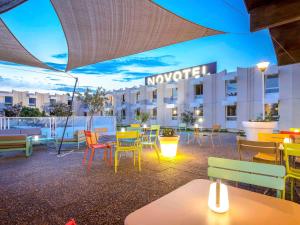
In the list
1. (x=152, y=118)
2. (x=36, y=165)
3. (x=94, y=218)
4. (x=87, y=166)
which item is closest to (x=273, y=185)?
(x=94, y=218)

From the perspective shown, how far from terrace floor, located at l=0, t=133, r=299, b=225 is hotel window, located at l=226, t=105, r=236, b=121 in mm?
13721

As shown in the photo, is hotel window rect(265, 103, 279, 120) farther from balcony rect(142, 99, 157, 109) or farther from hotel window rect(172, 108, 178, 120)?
balcony rect(142, 99, 157, 109)

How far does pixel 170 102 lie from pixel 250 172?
21.6m

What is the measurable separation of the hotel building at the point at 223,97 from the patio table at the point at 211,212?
1430cm

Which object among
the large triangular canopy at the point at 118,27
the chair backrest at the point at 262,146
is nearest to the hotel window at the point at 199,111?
the large triangular canopy at the point at 118,27

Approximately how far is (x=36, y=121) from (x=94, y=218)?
1008 cm

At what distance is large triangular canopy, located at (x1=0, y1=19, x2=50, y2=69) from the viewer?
15.4 feet

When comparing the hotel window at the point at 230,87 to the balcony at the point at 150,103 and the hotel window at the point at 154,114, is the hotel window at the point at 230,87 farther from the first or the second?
the hotel window at the point at 154,114

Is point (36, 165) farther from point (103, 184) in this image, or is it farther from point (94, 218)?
point (94, 218)

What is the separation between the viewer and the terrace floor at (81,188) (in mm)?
2478

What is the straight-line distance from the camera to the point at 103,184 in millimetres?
3557

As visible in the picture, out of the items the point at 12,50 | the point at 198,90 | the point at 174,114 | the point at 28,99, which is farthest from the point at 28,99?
the point at 12,50

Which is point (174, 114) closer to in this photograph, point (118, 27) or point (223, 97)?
point (223, 97)

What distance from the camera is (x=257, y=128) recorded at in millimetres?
6074
